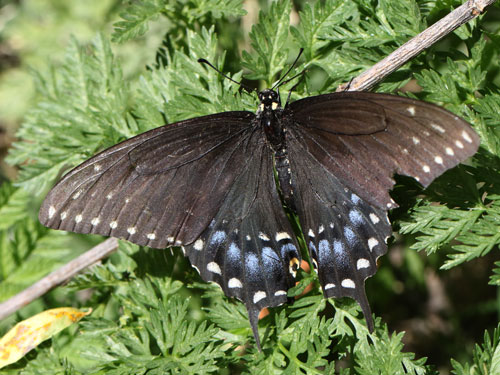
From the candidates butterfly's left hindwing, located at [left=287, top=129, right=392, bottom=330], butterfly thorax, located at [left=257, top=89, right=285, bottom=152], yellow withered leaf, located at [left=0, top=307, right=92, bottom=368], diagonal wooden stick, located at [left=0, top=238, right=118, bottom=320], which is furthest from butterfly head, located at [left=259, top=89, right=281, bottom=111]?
yellow withered leaf, located at [left=0, top=307, right=92, bottom=368]

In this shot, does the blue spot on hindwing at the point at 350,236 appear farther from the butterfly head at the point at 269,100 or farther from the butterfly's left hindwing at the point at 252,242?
the butterfly head at the point at 269,100

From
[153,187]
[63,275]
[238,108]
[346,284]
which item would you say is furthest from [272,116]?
[63,275]

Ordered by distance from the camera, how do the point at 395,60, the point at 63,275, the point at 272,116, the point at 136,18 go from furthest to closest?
the point at 63,275 → the point at 136,18 → the point at 272,116 → the point at 395,60

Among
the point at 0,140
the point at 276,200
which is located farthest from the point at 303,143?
the point at 0,140

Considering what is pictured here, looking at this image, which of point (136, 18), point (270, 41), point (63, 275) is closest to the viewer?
point (270, 41)

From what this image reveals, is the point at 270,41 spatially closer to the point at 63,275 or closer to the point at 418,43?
the point at 418,43

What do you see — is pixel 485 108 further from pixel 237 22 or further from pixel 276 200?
pixel 237 22

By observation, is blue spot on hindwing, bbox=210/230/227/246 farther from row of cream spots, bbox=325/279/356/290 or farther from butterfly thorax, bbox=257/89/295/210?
row of cream spots, bbox=325/279/356/290
